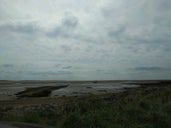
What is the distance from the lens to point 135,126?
895cm

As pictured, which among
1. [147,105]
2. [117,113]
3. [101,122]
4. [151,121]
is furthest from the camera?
[147,105]

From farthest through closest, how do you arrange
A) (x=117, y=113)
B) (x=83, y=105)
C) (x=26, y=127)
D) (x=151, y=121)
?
(x=83, y=105)
(x=117, y=113)
(x=151, y=121)
(x=26, y=127)

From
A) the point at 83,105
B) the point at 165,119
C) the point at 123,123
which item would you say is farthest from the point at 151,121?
the point at 83,105

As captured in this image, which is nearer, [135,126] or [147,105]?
[135,126]

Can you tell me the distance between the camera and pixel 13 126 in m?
8.59

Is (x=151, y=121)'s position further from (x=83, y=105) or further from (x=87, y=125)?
(x=83, y=105)

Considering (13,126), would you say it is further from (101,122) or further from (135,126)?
(135,126)

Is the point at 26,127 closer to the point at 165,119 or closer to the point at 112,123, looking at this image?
the point at 112,123

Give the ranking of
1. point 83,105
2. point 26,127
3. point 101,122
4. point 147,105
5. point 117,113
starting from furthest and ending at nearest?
1. point 83,105
2. point 147,105
3. point 117,113
4. point 101,122
5. point 26,127

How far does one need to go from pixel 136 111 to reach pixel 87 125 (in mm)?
3266

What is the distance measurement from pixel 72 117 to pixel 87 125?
0.75 metres

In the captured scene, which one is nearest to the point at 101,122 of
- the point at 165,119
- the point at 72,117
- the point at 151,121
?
the point at 72,117

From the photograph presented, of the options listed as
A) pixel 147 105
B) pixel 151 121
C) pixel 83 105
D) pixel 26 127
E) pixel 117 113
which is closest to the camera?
pixel 26 127

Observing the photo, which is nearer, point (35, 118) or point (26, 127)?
point (26, 127)
